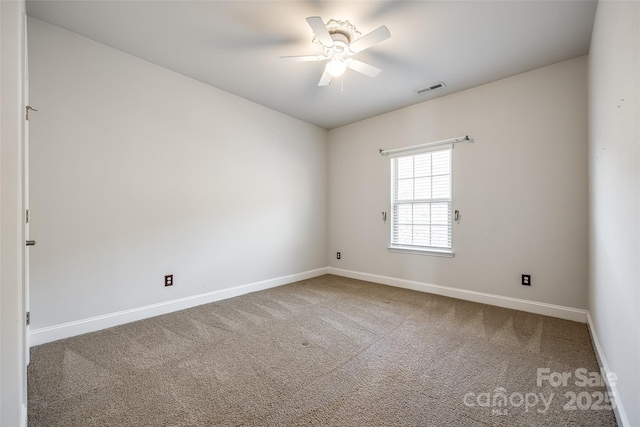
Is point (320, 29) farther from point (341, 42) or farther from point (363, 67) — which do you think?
point (363, 67)

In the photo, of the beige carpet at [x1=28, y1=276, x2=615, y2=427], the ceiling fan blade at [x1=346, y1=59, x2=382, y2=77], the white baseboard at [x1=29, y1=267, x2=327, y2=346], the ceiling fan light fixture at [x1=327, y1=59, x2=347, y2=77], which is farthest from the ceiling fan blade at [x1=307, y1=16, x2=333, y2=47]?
the white baseboard at [x1=29, y1=267, x2=327, y2=346]

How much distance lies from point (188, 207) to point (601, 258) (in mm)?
3665

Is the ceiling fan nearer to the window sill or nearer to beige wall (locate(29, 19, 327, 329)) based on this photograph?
beige wall (locate(29, 19, 327, 329))

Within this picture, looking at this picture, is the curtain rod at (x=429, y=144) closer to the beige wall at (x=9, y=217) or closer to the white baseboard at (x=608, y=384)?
the white baseboard at (x=608, y=384)

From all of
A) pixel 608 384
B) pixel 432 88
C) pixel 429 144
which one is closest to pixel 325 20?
pixel 432 88

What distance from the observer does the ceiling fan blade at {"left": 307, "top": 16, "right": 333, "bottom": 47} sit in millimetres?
1768

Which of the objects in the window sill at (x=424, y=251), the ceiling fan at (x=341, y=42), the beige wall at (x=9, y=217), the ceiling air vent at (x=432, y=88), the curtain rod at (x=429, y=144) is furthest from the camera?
the window sill at (x=424, y=251)

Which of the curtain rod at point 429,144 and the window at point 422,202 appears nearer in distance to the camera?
the curtain rod at point 429,144

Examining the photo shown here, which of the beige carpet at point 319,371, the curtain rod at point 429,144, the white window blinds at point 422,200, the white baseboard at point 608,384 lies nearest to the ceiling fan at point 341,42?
the curtain rod at point 429,144

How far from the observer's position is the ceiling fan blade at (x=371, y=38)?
1847 mm

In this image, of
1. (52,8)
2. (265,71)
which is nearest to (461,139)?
(265,71)

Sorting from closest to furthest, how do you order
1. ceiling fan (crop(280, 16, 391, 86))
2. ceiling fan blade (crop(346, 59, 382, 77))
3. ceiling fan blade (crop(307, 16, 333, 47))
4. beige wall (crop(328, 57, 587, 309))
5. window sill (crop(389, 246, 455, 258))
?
ceiling fan blade (crop(307, 16, 333, 47))
ceiling fan (crop(280, 16, 391, 86))
ceiling fan blade (crop(346, 59, 382, 77))
beige wall (crop(328, 57, 587, 309))
window sill (crop(389, 246, 455, 258))

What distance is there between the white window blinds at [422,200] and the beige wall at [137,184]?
1.73 m

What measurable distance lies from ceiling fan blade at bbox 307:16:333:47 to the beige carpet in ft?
7.66
